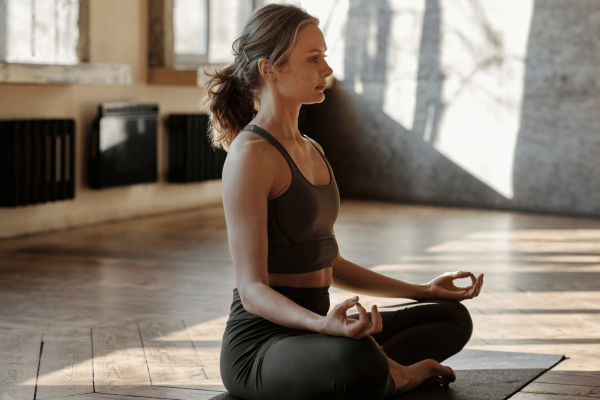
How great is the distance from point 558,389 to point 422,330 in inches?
19.1

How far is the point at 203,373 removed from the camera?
Answer: 2311mm

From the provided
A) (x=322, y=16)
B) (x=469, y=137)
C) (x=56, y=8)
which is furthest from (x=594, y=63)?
(x=56, y=8)

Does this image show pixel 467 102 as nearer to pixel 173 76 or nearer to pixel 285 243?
pixel 173 76

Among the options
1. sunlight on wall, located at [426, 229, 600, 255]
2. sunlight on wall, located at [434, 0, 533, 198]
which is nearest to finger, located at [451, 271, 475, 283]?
sunlight on wall, located at [426, 229, 600, 255]

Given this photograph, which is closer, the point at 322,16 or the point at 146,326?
the point at 146,326

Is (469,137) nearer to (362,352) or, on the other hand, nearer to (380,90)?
(380,90)

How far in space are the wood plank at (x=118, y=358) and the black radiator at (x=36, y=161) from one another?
238cm

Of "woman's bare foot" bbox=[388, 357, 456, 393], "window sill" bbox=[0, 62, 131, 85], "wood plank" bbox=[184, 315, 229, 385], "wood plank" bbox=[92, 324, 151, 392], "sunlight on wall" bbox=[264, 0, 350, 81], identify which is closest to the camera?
"woman's bare foot" bbox=[388, 357, 456, 393]

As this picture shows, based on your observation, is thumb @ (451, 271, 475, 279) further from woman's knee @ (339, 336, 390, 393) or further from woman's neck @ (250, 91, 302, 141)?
woman's neck @ (250, 91, 302, 141)

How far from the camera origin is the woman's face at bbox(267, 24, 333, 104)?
1720 mm

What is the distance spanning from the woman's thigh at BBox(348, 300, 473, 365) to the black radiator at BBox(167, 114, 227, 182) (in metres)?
4.59

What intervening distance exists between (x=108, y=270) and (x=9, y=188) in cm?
126

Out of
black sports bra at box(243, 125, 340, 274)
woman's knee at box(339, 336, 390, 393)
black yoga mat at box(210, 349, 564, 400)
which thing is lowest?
black yoga mat at box(210, 349, 564, 400)

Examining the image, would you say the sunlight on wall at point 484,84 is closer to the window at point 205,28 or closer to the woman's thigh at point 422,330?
the window at point 205,28
